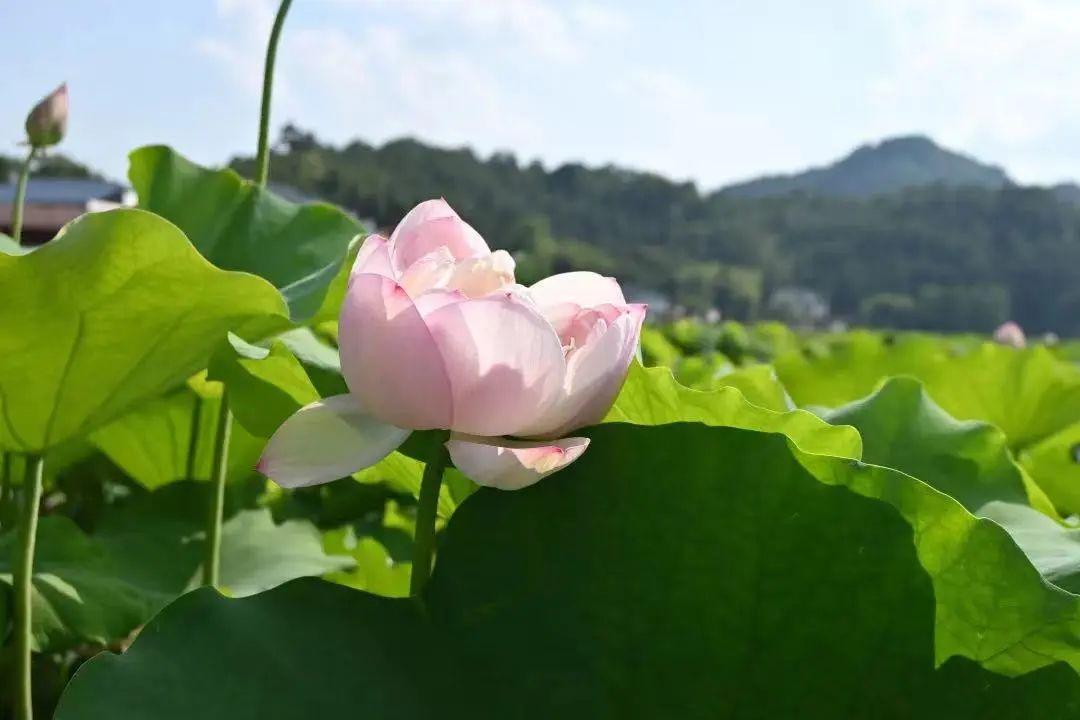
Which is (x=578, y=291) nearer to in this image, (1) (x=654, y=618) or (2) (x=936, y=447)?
(1) (x=654, y=618)

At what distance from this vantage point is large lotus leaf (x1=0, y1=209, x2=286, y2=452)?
1.84 ft

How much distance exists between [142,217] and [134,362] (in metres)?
0.12

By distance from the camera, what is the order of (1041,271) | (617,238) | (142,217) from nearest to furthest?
(142,217) < (1041,271) < (617,238)

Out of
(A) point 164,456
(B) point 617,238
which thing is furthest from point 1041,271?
(A) point 164,456

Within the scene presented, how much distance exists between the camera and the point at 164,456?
1.03m

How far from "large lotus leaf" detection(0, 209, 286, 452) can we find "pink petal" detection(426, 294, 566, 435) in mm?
232

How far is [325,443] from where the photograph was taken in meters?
0.41

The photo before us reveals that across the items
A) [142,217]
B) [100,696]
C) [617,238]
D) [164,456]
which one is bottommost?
[617,238]

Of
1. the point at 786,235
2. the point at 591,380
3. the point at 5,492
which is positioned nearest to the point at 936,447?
the point at 591,380

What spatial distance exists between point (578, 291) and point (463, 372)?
0.27 ft

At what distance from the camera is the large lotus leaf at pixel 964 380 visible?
4.29 feet

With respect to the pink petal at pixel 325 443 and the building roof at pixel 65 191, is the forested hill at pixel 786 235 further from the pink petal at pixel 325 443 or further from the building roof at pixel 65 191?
the pink petal at pixel 325 443

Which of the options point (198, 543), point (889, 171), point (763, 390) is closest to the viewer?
point (763, 390)

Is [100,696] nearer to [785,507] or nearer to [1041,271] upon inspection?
[785,507]
